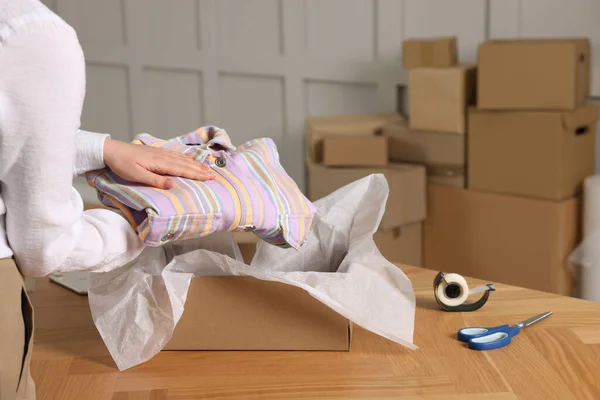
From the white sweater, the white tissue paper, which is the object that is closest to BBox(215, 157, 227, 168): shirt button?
the white tissue paper

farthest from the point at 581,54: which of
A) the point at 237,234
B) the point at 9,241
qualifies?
the point at 9,241

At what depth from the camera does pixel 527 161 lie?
244 centimetres

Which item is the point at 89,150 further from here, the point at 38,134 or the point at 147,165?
the point at 38,134

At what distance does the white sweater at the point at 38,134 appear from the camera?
2.38ft

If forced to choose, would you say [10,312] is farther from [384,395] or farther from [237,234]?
[237,234]

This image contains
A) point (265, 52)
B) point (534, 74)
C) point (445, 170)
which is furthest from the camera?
point (265, 52)

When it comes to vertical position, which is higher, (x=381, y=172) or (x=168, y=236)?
(x=168, y=236)

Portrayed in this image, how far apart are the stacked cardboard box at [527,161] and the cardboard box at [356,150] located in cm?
27

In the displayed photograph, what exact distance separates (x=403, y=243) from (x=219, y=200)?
5.64ft

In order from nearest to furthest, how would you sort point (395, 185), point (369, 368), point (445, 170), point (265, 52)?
point (369, 368) → point (395, 185) → point (445, 170) → point (265, 52)

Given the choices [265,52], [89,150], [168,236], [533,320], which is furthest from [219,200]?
[265,52]

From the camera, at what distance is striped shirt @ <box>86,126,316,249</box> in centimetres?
99

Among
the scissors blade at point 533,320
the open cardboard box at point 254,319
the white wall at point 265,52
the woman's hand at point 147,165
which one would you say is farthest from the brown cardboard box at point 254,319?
the white wall at point 265,52

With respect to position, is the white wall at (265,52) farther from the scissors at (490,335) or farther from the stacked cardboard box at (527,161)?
the scissors at (490,335)
